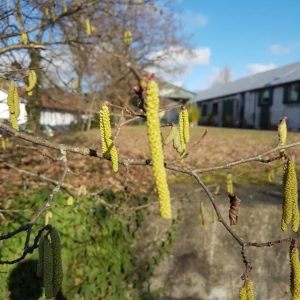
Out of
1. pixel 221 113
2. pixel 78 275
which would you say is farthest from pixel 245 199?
pixel 221 113

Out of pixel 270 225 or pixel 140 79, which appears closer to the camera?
pixel 140 79

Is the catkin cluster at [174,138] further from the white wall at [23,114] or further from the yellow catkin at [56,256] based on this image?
the white wall at [23,114]

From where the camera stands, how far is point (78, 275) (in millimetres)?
4176

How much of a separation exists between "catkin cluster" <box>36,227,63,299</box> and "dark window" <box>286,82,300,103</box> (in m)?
24.7

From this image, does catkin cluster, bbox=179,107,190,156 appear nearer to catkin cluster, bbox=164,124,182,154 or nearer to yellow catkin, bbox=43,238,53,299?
catkin cluster, bbox=164,124,182,154

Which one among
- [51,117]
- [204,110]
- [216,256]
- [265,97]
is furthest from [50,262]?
[204,110]

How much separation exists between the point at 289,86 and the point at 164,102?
924cm

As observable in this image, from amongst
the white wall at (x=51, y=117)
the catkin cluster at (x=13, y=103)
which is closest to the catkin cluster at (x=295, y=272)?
the catkin cluster at (x=13, y=103)

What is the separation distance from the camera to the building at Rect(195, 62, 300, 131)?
2427cm

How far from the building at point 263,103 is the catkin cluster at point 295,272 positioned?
23666 mm

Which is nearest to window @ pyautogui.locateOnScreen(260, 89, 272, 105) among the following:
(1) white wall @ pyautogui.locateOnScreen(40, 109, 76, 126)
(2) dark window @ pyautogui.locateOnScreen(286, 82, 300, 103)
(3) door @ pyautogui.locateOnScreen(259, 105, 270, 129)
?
(3) door @ pyautogui.locateOnScreen(259, 105, 270, 129)

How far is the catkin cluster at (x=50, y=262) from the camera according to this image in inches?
55.0

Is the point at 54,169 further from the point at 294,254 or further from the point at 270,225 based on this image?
the point at 294,254

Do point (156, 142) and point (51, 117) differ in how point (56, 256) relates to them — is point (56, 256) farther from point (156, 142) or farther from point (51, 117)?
point (51, 117)
